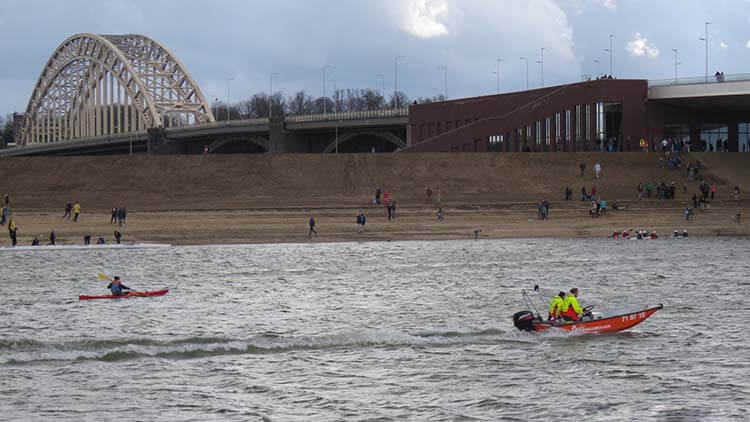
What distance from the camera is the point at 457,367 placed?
31.6 metres

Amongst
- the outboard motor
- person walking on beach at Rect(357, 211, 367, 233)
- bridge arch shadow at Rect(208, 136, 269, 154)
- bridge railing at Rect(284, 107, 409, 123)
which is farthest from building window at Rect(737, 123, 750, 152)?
bridge arch shadow at Rect(208, 136, 269, 154)

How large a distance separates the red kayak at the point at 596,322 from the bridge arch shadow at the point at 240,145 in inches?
4044

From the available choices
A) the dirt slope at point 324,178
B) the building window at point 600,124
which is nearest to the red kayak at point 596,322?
the dirt slope at point 324,178

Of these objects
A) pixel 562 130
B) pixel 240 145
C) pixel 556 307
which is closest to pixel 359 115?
pixel 562 130

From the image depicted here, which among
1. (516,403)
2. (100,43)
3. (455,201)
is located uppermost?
(100,43)

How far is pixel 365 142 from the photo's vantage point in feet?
443

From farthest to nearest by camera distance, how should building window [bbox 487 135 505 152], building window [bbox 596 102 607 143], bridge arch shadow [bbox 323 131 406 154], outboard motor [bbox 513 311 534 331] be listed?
1. bridge arch shadow [bbox 323 131 406 154]
2. building window [bbox 487 135 505 152]
3. building window [bbox 596 102 607 143]
4. outboard motor [bbox 513 311 534 331]

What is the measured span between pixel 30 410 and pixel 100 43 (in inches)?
6611

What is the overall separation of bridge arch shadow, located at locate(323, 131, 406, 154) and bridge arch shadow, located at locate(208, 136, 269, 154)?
9820 millimetres

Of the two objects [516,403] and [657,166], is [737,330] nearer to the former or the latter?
[516,403]

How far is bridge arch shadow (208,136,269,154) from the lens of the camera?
138 meters

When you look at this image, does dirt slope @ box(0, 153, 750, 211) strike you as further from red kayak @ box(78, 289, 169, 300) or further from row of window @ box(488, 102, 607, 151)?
red kayak @ box(78, 289, 169, 300)

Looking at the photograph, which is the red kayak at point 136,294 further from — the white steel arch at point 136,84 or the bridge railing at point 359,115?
the white steel arch at point 136,84

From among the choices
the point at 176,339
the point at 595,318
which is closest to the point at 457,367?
the point at 595,318
